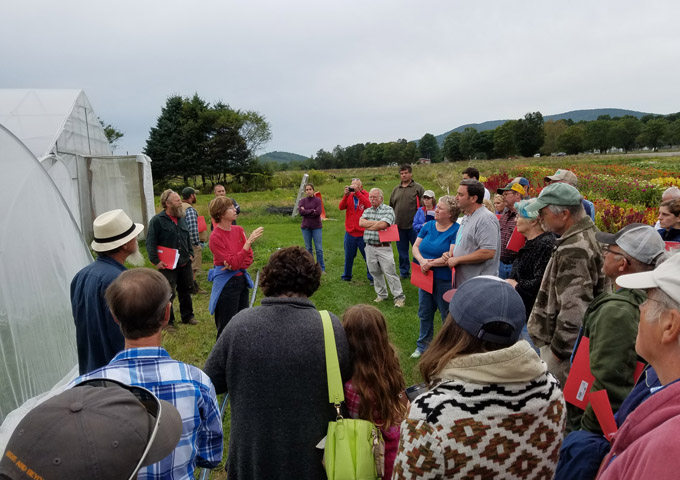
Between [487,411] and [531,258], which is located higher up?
[531,258]

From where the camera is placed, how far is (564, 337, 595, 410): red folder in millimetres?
2262

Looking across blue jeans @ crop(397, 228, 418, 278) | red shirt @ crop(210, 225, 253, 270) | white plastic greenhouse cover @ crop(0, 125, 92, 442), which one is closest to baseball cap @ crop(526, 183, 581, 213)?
red shirt @ crop(210, 225, 253, 270)

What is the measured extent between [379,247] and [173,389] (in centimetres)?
511

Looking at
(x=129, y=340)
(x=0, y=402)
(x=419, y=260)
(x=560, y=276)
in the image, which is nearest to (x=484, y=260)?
(x=419, y=260)

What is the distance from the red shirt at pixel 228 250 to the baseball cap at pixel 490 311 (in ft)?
11.0

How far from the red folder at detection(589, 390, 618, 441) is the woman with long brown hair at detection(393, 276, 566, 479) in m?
0.45

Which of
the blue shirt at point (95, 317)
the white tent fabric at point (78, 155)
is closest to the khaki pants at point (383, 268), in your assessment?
the blue shirt at point (95, 317)

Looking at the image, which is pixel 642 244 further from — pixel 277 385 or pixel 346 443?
pixel 277 385

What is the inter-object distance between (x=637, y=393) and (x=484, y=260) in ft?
8.39

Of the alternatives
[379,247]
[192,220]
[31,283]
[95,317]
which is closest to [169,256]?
[31,283]

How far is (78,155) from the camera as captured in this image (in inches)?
426

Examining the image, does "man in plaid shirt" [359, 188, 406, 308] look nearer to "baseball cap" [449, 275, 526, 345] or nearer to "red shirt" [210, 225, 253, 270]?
"red shirt" [210, 225, 253, 270]

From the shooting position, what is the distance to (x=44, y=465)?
98 centimetres

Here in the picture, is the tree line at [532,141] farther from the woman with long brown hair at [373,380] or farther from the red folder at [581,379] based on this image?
the woman with long brown hair at [373,380]
